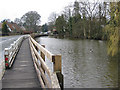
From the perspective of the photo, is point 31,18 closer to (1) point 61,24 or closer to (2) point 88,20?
(1) point 61,24

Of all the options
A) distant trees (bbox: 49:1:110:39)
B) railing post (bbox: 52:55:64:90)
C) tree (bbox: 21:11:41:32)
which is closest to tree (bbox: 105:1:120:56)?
railing post (bbox: 52:55:64:90)

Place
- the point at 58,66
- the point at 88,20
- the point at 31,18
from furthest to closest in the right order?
the point at 31,18, the point at 88,20, the point at 58,66

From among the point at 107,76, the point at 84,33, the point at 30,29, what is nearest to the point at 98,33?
the point at 84,33

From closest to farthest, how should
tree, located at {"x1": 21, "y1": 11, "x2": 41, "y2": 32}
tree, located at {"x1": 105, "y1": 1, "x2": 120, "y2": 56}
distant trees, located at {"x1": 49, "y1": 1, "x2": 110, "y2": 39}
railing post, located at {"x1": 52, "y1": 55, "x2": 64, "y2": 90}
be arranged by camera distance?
railing post, located at {"x1": 52, "y1": 55, "x2": 64, "y2": 90} < tree, located at {"x1": 105, "y1": 1, "x2": 120, "y2": 56} < distant trees, located at {"x1": 49, "y1": 1, "x2": 110, "y2": 39} < tree, located at {"x1": 21, "y1": 11, "x2": 41, "y2": 32}

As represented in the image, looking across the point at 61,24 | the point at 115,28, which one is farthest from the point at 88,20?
the point at 115,28

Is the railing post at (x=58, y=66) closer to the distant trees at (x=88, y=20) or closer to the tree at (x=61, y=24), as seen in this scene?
the distant trees at (x=88, y=20)

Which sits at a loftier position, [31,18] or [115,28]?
[31,18]

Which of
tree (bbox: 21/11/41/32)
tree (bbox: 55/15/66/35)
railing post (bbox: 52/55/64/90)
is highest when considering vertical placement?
tree (bbox: 21/11/41/32)

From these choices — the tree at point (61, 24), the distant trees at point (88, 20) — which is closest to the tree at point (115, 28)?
the distant trees at point (88, 20)

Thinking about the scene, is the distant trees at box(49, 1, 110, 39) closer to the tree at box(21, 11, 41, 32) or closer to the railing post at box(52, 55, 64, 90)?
the tree at box(21, 11, 41, 32)

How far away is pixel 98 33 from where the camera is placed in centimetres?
4578

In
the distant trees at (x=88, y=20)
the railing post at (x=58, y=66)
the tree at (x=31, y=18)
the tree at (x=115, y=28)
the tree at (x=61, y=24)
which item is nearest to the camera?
the railing post at (x=58, y=66)

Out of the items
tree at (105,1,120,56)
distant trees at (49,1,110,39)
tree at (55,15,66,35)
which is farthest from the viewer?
tree at (55,15,66,35)

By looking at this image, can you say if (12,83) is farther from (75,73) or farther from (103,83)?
(75,73)
